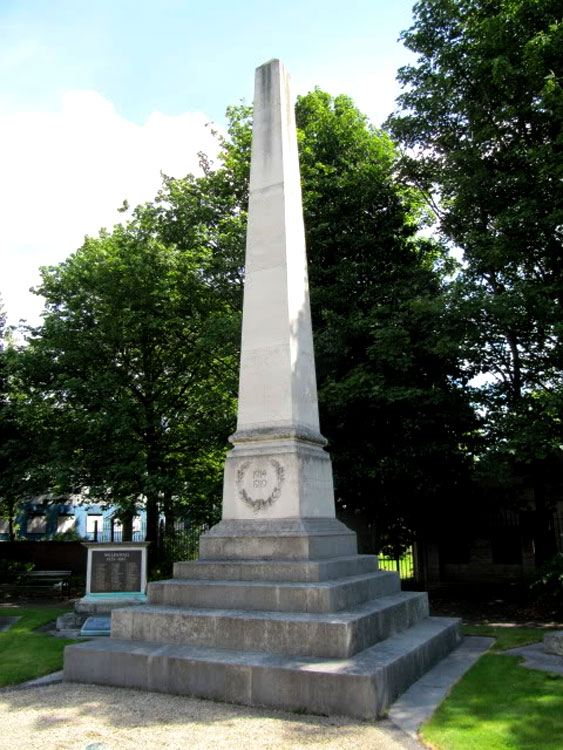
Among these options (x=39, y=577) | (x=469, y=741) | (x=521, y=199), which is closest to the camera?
(x=469, y=741)

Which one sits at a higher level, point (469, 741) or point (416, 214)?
point (416, 214)

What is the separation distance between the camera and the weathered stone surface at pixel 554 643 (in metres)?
8.17

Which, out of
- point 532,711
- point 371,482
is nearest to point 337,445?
point 371,482

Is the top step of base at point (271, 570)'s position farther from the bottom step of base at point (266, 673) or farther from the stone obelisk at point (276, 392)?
the bottom step of base at point (266, 673)

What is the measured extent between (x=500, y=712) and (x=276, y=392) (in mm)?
4686

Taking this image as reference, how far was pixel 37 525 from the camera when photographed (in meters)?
46.7

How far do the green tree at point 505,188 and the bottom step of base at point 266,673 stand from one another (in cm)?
817

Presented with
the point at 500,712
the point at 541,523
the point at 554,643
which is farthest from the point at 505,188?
the point at 500,712

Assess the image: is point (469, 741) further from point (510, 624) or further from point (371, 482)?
point (371, 482)

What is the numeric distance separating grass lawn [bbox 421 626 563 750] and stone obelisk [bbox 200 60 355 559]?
7.67 ft

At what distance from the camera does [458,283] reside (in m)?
15.0

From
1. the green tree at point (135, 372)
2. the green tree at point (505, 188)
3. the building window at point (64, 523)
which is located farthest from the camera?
the building window at point (64, 523)

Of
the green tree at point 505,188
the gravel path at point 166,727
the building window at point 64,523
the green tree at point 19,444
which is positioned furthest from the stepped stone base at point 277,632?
the building window at point 64,523

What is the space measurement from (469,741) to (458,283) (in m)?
11.8
